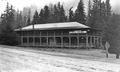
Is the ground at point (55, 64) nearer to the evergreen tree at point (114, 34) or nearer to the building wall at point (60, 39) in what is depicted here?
the evergreen tree at point (114, 34)

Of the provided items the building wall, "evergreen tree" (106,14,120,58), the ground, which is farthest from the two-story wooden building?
the ground

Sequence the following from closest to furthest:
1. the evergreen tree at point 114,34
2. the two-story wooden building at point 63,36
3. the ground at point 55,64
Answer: the ground at point 55,64 < the evergreen tree at point 114,34 < the two-story wooden building at point 63,36

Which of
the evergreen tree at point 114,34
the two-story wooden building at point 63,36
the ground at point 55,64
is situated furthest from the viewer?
the two-story wooden building at point 63,36

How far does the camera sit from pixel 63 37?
51281 mm

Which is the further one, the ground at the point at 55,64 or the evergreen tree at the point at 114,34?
the evergreen tree at the point at 114,34

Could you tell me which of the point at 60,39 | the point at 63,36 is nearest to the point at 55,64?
the point at 63,36

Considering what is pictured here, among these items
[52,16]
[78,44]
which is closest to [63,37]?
[78,44]

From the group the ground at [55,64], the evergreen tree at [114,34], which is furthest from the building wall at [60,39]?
the ground at [55,64]

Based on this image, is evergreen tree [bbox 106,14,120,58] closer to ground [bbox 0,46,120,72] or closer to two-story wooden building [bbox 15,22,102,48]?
ground [bbox 0,46,120,72]

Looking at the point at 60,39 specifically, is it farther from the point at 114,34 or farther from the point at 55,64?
the point at 55,64

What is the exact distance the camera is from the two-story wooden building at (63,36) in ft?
153

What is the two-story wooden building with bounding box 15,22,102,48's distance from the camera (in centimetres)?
4678

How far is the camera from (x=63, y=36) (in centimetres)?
4903

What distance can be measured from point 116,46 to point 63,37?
2741 cm
